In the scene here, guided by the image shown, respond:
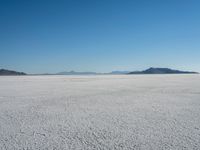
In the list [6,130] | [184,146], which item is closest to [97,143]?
[184,146]

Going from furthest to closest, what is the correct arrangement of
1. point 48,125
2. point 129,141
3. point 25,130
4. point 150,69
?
point 150,69 → point 48,125 → point 25,130 → point 129,141

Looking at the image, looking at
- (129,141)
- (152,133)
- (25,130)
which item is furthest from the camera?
(25,130)

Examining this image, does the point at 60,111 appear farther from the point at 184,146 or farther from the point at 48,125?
the point at 184,146

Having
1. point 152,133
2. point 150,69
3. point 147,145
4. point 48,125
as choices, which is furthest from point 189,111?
point 150,69

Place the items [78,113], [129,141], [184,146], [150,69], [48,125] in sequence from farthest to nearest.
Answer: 1. [150,69]
2. [78,113]
3. [48,125]
4. [129,141]
5. [184,146]

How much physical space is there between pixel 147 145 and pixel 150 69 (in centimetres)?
13563

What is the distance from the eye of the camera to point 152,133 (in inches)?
133

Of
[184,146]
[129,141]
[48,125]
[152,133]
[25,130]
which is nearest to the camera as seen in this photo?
[184,146]

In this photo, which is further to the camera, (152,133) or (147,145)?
(152,133)

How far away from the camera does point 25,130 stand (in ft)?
11.8

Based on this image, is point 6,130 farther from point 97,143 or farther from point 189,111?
point 189,111

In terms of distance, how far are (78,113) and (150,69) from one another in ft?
439

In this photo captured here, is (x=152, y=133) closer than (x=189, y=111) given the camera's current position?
Yes

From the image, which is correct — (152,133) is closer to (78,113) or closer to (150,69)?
(78,113)
